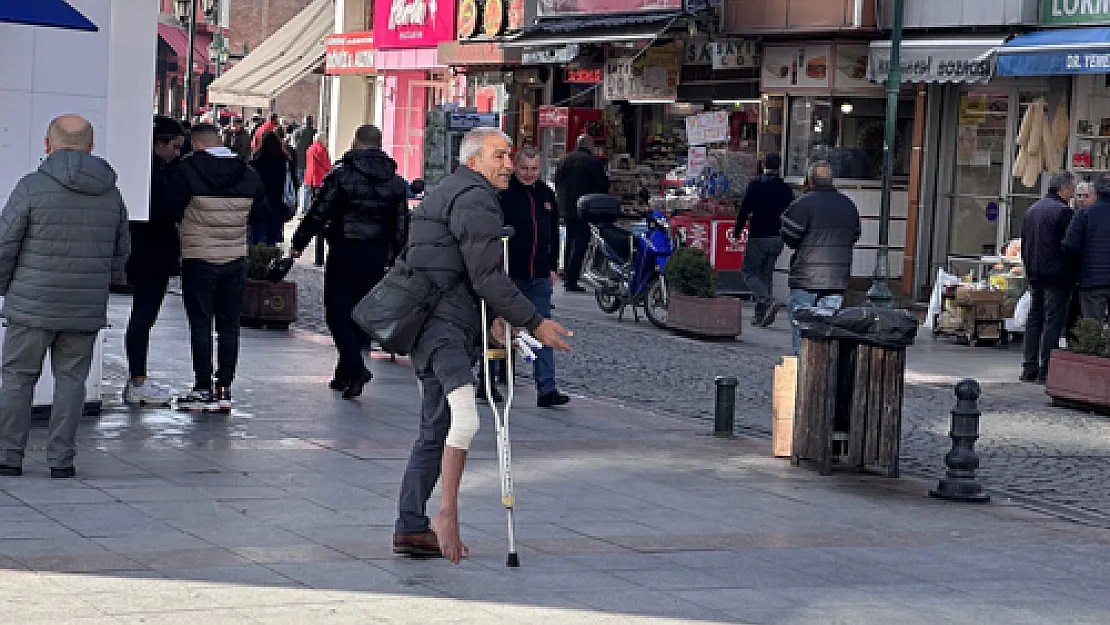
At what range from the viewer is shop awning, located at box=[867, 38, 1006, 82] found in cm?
2048

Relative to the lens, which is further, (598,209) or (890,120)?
(598,209)

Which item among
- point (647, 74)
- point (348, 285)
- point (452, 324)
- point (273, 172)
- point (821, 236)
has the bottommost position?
point (348, 285)

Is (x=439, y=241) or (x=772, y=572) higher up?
(x=439, y=241)

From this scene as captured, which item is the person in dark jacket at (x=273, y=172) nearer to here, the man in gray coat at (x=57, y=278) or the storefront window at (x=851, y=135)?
the storefront window at (x=851, y=135)

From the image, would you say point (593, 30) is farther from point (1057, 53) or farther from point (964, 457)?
point (964, 457)

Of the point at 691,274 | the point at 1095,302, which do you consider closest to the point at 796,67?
the point at 691,274

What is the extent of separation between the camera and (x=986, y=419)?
14.0 meters

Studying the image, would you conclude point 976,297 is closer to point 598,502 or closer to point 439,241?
point 598,502

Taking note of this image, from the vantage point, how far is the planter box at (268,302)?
16953 millimetres

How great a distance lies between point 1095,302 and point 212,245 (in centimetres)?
806

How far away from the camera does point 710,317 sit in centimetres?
1856

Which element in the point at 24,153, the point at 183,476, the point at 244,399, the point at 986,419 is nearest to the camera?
the point at 183,476

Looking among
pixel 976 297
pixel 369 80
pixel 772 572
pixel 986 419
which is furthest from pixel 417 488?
pixel 369 80

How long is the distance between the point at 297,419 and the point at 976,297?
9.69m
